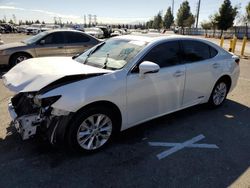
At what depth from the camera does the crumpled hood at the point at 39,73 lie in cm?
305

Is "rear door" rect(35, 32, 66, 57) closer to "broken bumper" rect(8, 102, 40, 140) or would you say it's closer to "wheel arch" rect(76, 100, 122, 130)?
"broken bumper" rect(8, 102, 40, 140)

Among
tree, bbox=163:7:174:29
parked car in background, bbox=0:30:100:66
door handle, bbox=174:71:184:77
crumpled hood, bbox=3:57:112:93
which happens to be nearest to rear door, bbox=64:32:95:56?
parked car in background, bbox=0:30:100:66

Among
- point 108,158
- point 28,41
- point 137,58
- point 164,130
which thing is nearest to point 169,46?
point 137,58

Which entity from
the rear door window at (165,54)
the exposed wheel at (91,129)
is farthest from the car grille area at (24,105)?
the rear door window at (165,54)

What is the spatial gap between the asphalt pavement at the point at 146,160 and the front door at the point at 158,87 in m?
0.42

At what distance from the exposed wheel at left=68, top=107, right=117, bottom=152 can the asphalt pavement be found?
162 millimetres

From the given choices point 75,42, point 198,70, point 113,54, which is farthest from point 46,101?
point 75,42

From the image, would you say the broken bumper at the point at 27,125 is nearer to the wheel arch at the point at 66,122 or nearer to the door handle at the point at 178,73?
the wheel arch at the point at 66,122

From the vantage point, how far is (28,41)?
8961 mm

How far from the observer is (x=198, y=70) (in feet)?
14.4

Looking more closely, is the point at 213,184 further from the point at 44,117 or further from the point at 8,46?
the point at 8,46

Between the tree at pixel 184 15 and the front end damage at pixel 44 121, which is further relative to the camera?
the tree at pixel 184 15

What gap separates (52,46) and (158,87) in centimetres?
632

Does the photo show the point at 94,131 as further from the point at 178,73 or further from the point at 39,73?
the point at 178,73
